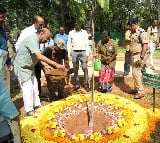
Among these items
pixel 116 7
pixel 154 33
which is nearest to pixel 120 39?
pixel 116 7

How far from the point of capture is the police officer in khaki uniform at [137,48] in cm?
949

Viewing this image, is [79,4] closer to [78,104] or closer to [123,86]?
[78,104]

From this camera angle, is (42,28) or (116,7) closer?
(42,28)

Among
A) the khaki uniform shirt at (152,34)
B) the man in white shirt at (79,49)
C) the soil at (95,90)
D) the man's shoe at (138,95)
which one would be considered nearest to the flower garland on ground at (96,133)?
the soil at (95,90)

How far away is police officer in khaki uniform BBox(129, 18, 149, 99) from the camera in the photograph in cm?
949

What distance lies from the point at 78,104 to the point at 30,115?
1039mm

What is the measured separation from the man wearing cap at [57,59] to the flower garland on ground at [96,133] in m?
0.62

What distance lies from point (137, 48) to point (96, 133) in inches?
120

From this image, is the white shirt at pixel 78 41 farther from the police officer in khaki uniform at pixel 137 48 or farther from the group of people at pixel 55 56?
the police officer in khaki uniform at pixel 137 48

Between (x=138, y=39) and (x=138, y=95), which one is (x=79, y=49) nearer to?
(x=138, y=39)

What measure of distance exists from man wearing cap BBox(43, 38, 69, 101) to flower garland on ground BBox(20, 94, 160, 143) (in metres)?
0.62

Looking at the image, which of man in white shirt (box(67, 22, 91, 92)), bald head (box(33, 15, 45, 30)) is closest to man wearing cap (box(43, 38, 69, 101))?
man in white shirt (box(67, 22, 91, 92))

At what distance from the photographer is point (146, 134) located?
24.2 ft

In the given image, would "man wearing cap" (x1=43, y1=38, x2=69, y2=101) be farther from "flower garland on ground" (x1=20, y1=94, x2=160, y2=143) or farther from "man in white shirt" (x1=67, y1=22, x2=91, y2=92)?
"man in white shirt" (x1=67, y1=22, x2=91, y2=92)
